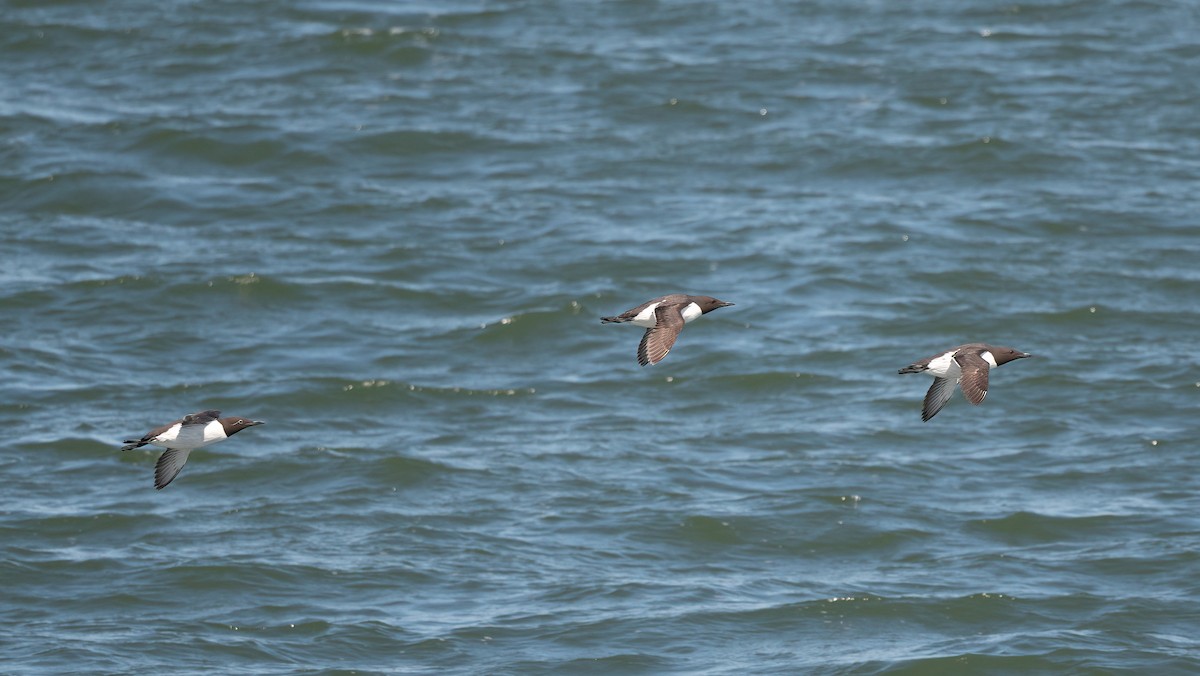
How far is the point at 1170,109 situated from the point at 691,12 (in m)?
10.8

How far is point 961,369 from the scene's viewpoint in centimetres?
1452

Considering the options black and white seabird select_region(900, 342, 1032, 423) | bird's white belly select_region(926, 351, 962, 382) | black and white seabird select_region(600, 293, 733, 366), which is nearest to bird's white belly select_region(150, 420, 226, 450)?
black and white seabird select_region(600, 293, 733, 366)

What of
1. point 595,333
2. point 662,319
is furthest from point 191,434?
point 595,333

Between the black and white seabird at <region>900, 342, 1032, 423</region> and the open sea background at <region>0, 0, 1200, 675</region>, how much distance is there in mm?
4163

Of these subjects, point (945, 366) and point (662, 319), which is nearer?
point (662, 319)

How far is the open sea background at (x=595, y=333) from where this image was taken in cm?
1942

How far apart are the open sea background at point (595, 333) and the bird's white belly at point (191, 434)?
→ 4787 mm

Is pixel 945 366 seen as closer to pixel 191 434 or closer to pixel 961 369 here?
pixel 961 369

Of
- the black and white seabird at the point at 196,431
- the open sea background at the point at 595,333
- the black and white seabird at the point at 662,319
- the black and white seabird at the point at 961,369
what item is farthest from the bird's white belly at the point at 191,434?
the black and white seabird at the point at 961,369

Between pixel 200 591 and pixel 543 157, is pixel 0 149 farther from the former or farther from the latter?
pixel 200 591

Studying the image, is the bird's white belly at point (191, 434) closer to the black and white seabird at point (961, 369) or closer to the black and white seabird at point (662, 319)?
the black and white seabird at point (662, 319)

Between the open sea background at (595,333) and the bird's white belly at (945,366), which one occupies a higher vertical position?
the bird's white belly at (945,366)

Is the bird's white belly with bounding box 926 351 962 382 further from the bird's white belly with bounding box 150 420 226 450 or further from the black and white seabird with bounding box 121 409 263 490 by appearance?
the bird's white belly with bounding box 150 420 226 450

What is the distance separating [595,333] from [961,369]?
1245 cm
